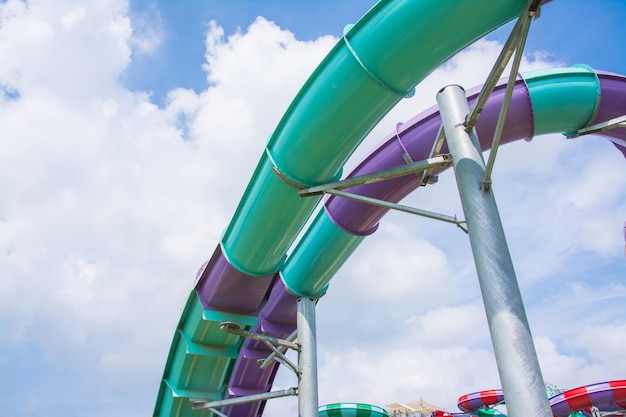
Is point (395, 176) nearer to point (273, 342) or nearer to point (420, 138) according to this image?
point (420, 138)

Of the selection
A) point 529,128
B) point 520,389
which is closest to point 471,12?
point 529,128

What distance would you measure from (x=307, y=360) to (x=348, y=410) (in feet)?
A: 34.3

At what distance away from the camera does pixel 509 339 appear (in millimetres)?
3947

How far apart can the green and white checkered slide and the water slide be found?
7.57 m

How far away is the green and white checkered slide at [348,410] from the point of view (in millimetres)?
17172

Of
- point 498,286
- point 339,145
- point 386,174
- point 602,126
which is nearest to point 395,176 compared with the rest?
point 386,174

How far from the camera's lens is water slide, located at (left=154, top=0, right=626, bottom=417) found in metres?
5.12

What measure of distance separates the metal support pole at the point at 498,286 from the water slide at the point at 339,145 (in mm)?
1025

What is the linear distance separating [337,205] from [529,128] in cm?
308

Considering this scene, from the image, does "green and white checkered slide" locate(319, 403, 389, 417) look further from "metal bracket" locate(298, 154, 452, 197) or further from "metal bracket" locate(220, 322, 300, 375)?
"metal bracket" locate(298, 154, 452, 197)

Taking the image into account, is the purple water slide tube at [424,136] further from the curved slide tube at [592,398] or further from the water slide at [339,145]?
the curved slide tube at [592,398]

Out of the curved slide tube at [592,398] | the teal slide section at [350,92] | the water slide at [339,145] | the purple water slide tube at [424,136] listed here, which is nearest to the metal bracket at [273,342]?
the water slide at [339,145]

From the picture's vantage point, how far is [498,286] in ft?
13.7

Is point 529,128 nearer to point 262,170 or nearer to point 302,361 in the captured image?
point 262,170
